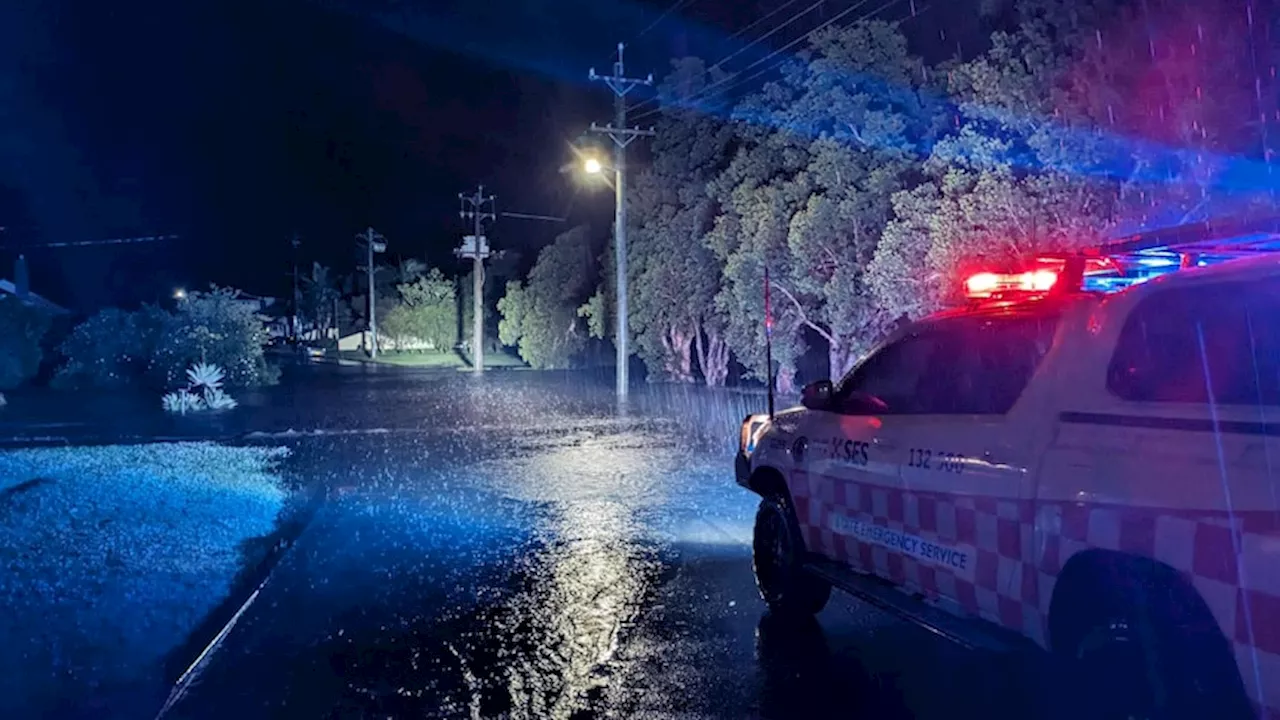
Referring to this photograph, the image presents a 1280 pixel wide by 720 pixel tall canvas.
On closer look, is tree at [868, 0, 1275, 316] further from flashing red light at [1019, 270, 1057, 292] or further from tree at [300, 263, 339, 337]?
tree at [300, 263, 339, 337]

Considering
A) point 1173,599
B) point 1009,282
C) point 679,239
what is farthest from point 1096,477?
point 679,239

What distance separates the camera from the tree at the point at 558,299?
134ft

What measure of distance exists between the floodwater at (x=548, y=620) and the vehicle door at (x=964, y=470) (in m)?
0.71

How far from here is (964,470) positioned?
15.6 feet

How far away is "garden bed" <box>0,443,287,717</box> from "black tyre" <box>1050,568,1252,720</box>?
4254 mm

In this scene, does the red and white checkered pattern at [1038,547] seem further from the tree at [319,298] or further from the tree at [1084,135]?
the tree at [319,298]

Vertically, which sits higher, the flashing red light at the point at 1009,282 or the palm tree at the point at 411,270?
the palm tree at the point at 411,270

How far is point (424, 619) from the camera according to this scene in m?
6.85

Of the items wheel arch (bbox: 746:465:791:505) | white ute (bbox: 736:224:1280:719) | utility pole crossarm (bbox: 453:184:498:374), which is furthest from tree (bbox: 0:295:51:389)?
white ute (bbox: 736:224:1280:719)

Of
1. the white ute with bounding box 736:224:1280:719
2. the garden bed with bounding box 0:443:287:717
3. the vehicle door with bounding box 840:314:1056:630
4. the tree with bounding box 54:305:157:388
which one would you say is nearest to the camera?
the white ute with bounding box 736:224:1280:719

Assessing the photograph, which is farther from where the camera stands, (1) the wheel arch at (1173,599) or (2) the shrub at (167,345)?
(2) the shrub at (167,345)

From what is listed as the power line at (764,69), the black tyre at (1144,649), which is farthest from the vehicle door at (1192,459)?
the power line at (764,69)

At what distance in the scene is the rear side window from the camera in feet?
12.2

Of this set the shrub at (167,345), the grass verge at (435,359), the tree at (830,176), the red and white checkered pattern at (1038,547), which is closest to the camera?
the red and white checkered pattern at (1038,547)
